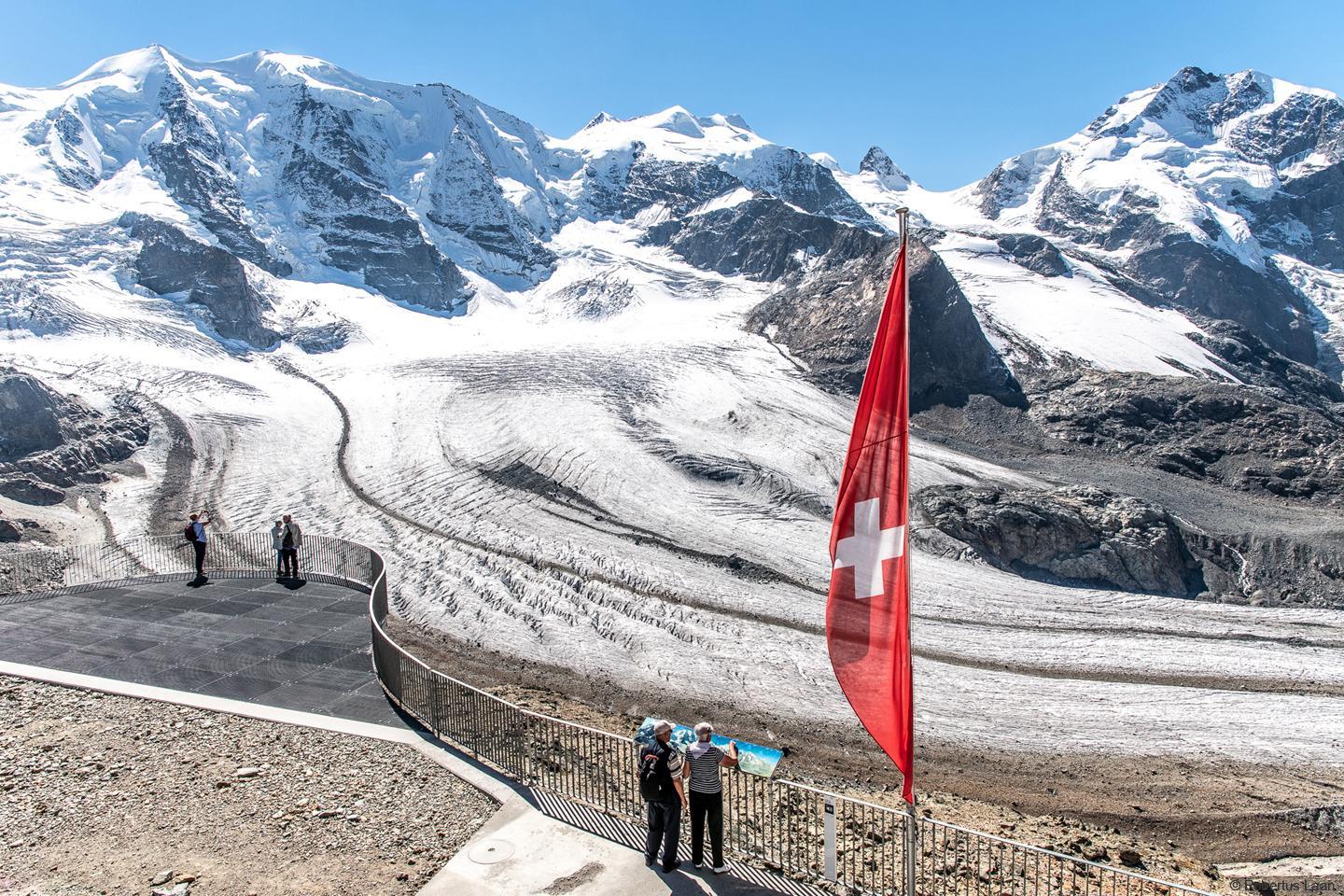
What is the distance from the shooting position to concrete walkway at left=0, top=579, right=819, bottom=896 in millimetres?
8414

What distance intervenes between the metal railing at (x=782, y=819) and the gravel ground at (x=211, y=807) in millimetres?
789

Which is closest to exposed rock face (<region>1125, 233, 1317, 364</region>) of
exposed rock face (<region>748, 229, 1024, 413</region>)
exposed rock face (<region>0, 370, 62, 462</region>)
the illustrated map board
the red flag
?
exposed rock face (<region>748, 229, 1024, 413</region>)

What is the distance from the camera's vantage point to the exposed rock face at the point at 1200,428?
→ 143ft

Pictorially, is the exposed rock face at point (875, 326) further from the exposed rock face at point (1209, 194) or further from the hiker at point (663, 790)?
the hiker at point (663, 790)

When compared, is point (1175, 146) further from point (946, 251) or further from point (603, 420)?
point (603, 420)

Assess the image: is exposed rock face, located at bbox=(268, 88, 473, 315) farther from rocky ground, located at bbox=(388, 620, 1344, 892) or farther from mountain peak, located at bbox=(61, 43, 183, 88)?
rocky ground, located at bbox=(388, 620, 1344, 892)

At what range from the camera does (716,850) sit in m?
8.40

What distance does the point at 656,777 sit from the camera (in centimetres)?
818

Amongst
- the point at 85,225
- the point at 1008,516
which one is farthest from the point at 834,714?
the point at 85,225

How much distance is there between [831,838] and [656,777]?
1.87 meters

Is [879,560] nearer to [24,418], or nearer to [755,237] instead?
[24,418]

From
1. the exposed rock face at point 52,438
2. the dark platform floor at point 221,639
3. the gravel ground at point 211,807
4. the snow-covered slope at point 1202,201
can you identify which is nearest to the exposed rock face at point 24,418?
the exposed rock face at point 52,438

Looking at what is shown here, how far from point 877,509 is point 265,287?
85.5m

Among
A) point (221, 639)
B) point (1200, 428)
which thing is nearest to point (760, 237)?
point (1200, 428)
